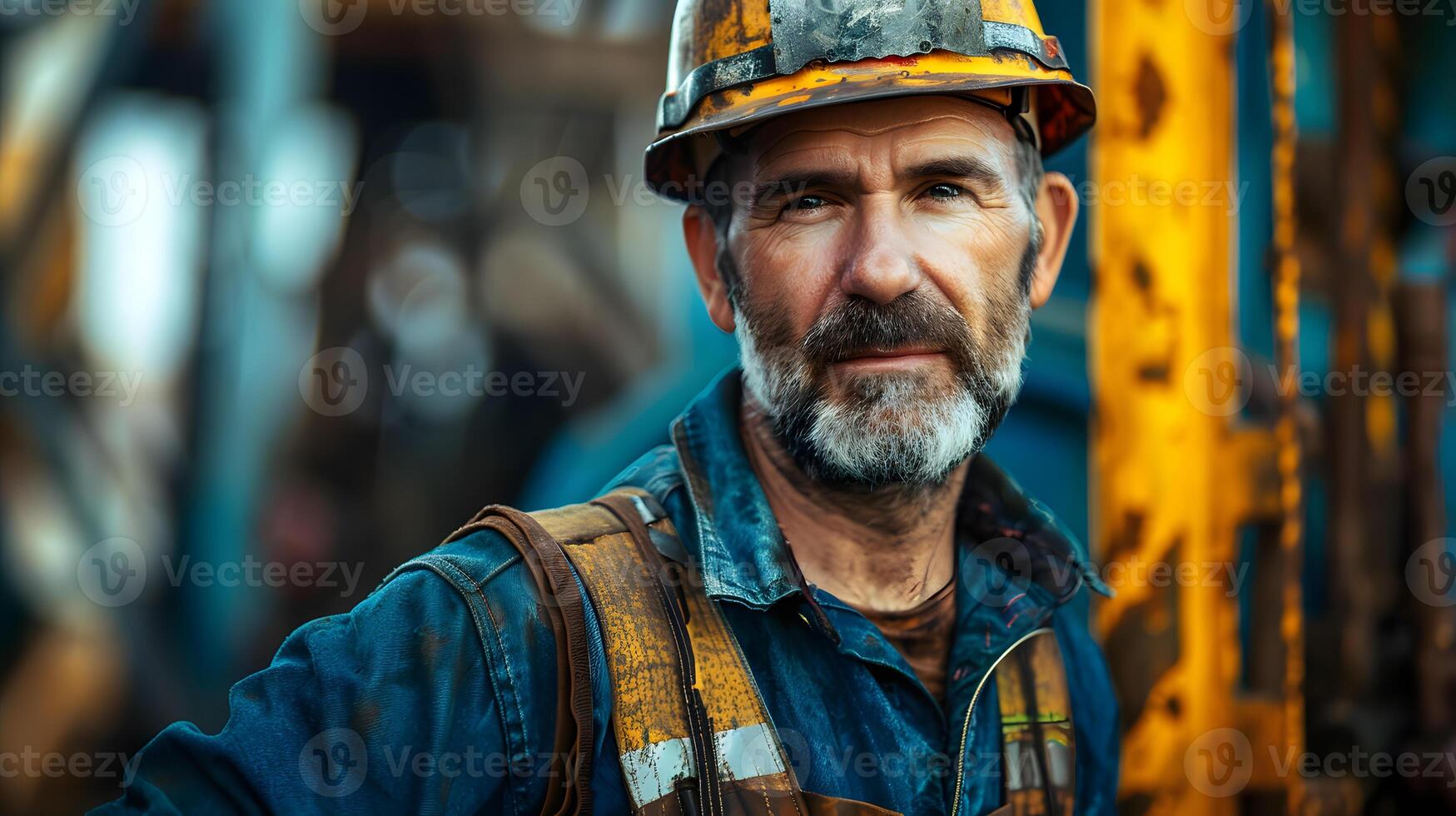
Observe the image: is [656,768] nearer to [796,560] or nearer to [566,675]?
[566,675]

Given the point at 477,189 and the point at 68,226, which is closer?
the point at 68,226

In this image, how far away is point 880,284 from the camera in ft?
5.22

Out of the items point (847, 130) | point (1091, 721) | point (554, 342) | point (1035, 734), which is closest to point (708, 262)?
point (847, 130)

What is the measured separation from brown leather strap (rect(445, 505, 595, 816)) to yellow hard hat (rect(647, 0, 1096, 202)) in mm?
716

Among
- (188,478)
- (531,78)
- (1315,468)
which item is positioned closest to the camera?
(1315,468)

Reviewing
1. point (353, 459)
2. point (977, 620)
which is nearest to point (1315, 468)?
point (977, 620)

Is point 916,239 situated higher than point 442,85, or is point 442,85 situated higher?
point 442,85

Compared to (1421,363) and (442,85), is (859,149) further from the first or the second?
(442,85)

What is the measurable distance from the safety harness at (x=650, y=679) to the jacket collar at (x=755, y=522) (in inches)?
2.5

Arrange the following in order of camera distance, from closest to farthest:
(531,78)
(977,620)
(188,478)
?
1. (977,620)
2. (188,478)
3. (531,78)

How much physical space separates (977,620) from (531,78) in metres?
3.52

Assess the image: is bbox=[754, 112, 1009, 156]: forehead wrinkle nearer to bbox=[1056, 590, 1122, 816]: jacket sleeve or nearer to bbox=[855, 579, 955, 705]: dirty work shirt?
bbox=[855, 579, 955, 705]: dirty work shirt

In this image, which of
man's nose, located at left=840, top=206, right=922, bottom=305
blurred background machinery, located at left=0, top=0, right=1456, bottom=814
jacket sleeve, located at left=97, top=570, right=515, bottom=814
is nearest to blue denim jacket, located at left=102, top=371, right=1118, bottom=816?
jacket sleeve, located at left=97, top=570, right=515, bottom=814

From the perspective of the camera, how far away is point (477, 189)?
4.75 m
